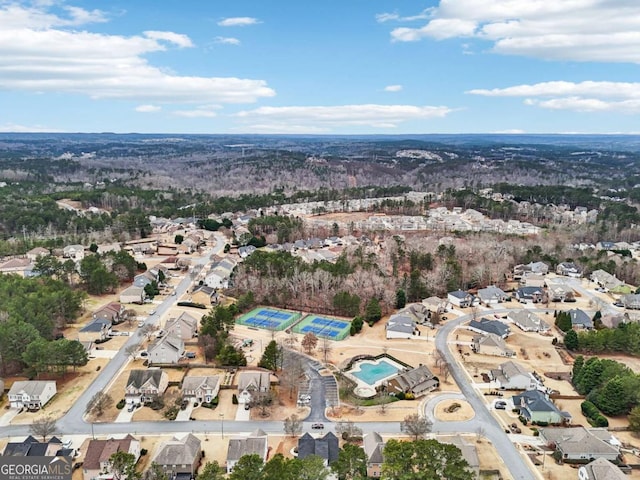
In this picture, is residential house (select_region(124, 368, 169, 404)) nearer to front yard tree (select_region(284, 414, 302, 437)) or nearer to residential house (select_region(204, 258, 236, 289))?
front yard tree (select_region(284, 414, 302, 437))

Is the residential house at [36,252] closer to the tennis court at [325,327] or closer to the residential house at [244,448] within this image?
the tennis court at [325,327]

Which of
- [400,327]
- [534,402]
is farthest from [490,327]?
[534,402]

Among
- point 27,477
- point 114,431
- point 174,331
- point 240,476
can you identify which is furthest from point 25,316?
point 240,476

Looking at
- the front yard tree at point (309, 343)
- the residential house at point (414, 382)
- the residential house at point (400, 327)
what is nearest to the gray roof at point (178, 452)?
the residential house at point (414, 382)

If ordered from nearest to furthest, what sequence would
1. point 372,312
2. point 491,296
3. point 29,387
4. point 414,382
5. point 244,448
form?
1. point 244,448
2. point 29,387
3. point 414,382
4. point 372,312
5. point 491,296

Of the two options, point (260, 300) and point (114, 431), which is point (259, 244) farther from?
point (114, 431)

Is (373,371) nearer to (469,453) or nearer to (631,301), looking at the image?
(469,453)

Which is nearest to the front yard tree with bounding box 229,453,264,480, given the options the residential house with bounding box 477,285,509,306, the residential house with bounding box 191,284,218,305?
the residential house with bounding box 191,284,218,305
